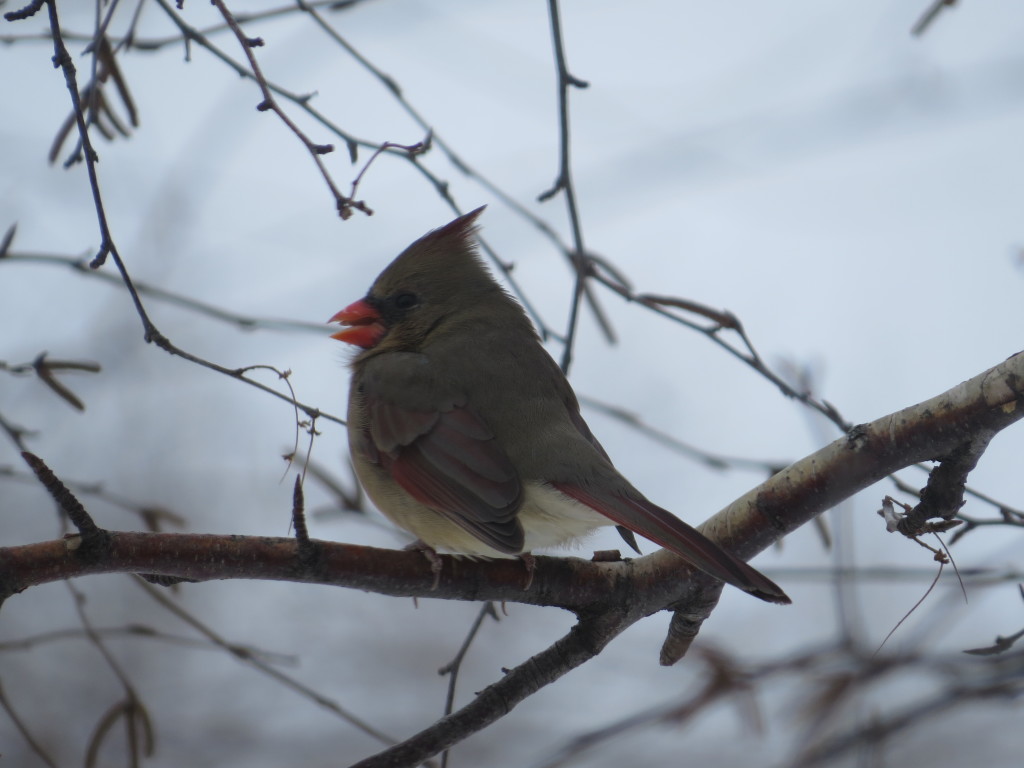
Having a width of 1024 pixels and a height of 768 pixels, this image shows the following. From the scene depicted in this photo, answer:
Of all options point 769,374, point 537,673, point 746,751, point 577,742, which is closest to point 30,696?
point 746,751

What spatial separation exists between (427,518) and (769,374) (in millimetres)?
1004

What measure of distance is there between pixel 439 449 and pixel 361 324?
31.0 inches

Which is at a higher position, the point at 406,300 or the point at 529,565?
the point at 406,300

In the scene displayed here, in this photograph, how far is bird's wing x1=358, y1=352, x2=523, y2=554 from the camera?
9.03 feet

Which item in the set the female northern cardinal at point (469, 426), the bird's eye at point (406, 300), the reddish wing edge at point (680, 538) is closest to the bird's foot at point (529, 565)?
the female northern cardinal at point (469, 426)

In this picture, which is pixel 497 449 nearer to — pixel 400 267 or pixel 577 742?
pixel 400 267

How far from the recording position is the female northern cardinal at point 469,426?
9.00 ft

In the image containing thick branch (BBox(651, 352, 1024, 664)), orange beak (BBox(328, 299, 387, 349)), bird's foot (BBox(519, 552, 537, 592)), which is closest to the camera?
thick branch (BBox(651, 352, 1024, 664))

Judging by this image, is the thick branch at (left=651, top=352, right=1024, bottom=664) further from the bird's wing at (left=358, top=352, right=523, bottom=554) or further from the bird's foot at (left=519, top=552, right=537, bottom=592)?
the bird's wing at (left=358, top=352, right=523, bottom=554)

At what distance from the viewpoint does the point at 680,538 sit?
238 cm

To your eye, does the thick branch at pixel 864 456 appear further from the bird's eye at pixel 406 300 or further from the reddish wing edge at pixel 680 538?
the bird's eye at pixel 406 300

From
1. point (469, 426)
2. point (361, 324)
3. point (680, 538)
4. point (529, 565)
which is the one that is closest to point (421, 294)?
point (361, 324)

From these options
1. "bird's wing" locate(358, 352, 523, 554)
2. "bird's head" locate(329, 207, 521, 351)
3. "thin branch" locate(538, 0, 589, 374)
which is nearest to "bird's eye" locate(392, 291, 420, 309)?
"bird's head" locate(329, 207, 521, 351)

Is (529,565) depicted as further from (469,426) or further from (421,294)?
(421,294)
